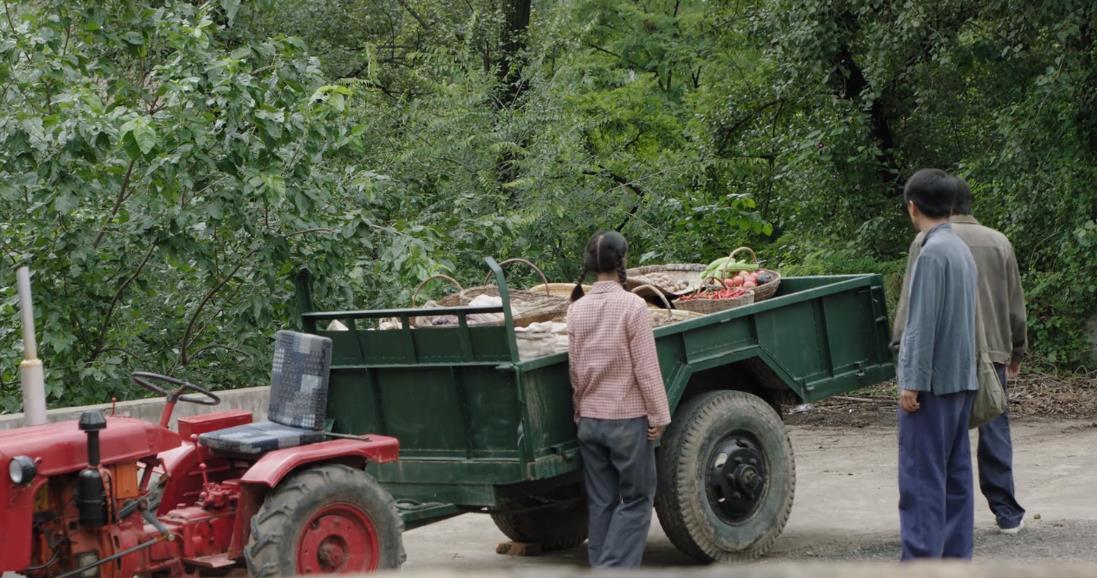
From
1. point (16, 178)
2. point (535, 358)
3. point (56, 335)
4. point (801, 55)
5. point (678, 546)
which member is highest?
point (801, 55)

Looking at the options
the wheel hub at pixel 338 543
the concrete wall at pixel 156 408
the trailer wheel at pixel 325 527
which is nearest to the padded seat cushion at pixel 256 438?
the trailer wheel at pixel 325 527

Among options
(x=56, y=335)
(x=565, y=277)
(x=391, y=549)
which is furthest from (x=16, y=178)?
(x=565, y=277)

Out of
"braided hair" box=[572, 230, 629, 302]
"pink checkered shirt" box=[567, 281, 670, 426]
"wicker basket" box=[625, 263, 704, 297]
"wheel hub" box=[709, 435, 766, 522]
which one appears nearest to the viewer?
"pink checkered shirt" box=[567, 281, 670, 426]

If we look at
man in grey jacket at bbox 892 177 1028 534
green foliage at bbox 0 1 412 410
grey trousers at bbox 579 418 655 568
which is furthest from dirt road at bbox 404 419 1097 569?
green foliage at bbox 0 1 412 410

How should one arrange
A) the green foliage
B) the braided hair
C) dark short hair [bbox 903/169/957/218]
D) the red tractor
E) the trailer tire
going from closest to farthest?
the red tractor → dark short hair [bbox 903/169/957/218] → the braided hair → the trailer tire → the green foliage

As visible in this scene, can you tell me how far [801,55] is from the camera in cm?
1608

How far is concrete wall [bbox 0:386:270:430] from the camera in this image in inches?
329

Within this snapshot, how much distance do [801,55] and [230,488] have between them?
11.3 meters

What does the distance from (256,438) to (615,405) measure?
172 centimetres

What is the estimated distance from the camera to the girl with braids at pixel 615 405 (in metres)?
6.75

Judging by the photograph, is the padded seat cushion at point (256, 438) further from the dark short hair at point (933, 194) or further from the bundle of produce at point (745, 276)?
the dark short hair at point (933, 194)

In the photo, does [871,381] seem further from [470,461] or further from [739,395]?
[470,461]

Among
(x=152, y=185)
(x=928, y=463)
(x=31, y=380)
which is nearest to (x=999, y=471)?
(x=928, y=463)

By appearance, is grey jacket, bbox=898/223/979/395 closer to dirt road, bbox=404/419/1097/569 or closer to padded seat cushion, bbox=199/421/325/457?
dirt road, bbox=404/419/1097/569
